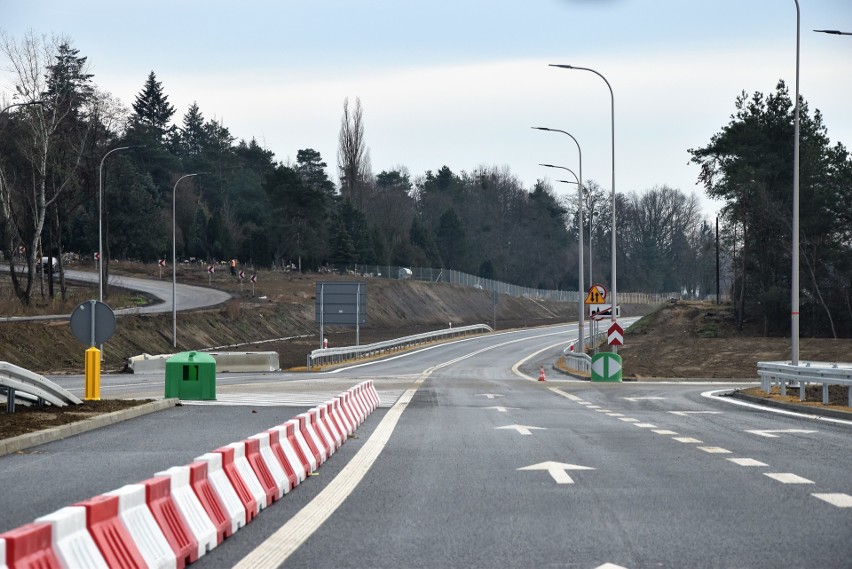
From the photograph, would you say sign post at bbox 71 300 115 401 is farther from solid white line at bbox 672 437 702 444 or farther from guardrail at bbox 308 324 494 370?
guardrail at bbox 308 324 494 370

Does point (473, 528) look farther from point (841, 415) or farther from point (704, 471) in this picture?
point (841, 415)

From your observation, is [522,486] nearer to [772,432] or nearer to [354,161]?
[772,432]

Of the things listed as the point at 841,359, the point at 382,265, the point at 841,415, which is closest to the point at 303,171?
the point at 382,265

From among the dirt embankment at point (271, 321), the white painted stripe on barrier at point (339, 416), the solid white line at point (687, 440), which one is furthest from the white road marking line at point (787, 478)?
the dirt embankment at point (271, 321)

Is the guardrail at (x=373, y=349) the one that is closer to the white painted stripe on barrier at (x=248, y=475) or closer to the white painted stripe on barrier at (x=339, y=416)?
the white painted stripe on barrier at (x=339, y=416)

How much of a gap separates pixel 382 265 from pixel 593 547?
125 metres

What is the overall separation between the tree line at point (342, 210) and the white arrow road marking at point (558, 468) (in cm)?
3811

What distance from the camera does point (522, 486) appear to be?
Answer: 454 inches

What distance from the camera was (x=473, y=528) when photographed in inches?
354

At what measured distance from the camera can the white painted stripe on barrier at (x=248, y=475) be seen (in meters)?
9.55

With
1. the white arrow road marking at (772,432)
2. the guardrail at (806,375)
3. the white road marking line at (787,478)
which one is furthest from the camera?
the guardrail at (806,375)

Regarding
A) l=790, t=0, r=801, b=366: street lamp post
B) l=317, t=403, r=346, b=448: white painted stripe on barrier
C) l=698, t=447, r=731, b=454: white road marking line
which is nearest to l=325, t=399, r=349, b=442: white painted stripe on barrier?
l=317, t=403, r=346, b=448: white painted stripe on barrier

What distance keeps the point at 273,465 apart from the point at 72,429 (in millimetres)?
7024

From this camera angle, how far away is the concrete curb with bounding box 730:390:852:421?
22406 millimetres
